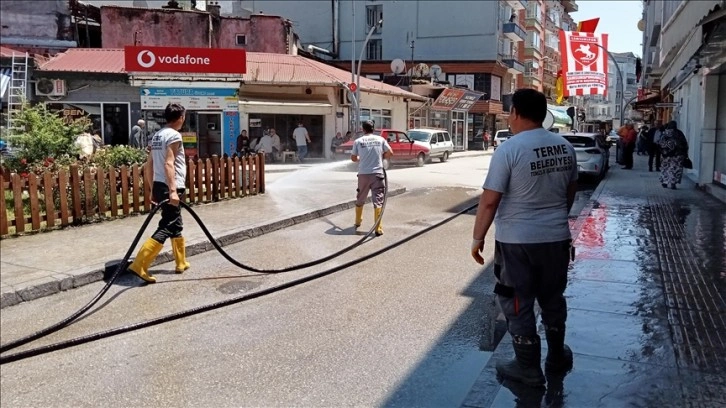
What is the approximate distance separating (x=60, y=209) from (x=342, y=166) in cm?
1472

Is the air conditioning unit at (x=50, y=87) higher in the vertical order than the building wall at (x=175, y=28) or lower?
lower

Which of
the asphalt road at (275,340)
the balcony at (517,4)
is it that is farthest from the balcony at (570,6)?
the asphalt road at (275,340)

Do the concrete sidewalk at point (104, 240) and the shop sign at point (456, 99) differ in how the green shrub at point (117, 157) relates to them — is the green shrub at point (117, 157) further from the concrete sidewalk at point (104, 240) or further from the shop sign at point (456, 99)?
the shop sign at point (456, 99)

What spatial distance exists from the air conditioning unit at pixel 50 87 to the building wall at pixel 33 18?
27.7 feet

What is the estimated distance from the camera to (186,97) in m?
20.5

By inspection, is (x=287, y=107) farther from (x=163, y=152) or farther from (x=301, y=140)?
(x=163, y=152)

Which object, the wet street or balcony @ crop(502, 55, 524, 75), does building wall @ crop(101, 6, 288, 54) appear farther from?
balcony @ crop(502, 55, 524, 75)

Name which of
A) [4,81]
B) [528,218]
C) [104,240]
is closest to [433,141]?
[4,81]

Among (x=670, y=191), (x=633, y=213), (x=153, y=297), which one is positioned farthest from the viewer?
(x=670, y=191)

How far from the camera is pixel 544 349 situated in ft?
14.0

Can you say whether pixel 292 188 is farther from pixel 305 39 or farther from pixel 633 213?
pixel 305 39

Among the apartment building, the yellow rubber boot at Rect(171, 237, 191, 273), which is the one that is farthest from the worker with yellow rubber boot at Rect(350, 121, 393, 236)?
the apartment building

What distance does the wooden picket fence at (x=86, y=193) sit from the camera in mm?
7043

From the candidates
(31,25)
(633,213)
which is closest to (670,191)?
(633,213)
